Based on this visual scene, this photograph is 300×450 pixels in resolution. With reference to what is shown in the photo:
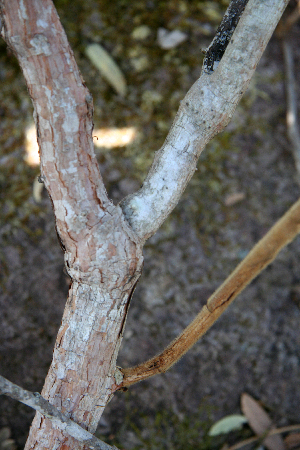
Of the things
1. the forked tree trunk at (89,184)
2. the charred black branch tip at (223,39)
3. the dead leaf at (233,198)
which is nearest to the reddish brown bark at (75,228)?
the forked tree trunk at (89,184)

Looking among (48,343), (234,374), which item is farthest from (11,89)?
(234,374)

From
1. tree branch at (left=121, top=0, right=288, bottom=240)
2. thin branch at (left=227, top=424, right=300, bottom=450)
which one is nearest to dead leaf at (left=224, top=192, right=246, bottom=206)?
tree branch at (left=121, top=0, right=288, bottom=240)

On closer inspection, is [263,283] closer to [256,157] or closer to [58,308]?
[256,157]

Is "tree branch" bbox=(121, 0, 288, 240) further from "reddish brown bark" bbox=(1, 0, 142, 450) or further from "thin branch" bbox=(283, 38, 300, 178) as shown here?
"thin branch" bbox=(283, 38, 300, 178)

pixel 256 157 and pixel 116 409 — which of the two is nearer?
pixel 116 409

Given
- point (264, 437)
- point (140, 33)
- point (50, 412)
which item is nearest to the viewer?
point (50, 412)

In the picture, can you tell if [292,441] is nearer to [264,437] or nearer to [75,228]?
[264,437]

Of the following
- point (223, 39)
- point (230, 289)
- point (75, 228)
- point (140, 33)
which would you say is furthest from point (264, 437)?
point (140, 33)
